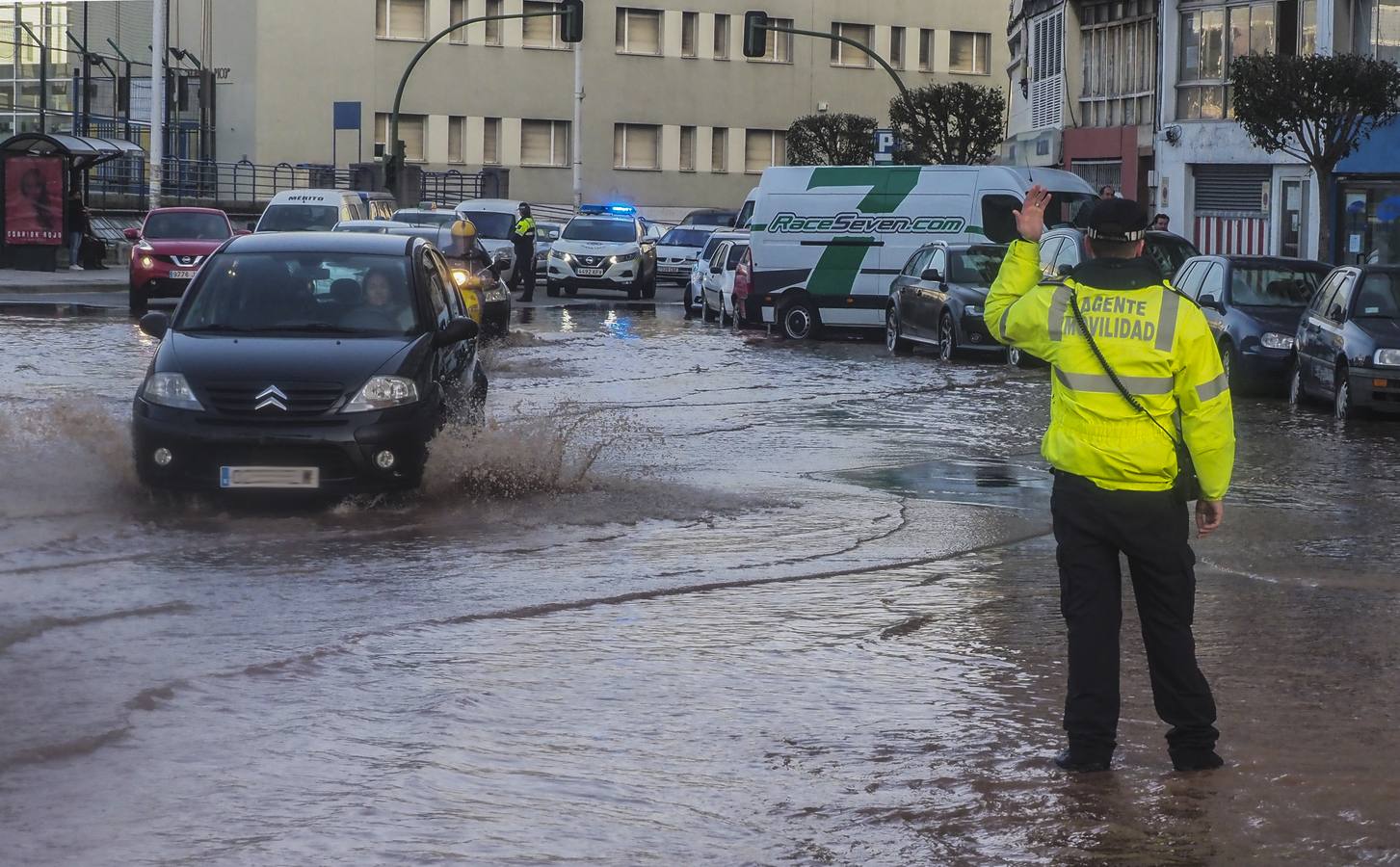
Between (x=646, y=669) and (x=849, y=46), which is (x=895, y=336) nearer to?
(x=646, y=669)

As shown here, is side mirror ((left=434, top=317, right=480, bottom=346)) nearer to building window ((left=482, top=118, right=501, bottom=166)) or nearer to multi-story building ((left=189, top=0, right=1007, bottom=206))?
multi-story building ((left=189, top=0, right=1007, bottom=206))

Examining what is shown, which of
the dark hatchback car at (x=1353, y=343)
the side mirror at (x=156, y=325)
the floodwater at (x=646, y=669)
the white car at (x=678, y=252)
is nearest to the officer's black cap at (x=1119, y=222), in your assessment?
the floodwater at (x=646, y=669)

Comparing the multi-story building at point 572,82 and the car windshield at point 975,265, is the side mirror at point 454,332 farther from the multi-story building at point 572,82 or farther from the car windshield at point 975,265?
the multi-story building at point 572,82

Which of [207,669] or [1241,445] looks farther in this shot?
[1241,445]

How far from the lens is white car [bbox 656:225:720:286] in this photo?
168 ft

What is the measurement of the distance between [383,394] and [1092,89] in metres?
39.3

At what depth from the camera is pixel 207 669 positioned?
7621 millimetres

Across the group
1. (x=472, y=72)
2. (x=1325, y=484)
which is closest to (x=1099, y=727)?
(x=1325, y=484)

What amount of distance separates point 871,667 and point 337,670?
1834mm

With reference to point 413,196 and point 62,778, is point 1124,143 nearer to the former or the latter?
point 413,196

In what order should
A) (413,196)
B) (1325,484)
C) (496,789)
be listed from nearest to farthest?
(496,789)
(1325,484)
(413,196)

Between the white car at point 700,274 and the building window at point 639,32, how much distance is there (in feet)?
125

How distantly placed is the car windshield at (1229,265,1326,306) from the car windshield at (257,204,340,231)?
55.1ft

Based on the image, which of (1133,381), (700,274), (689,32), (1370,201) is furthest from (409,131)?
(1133,381)
